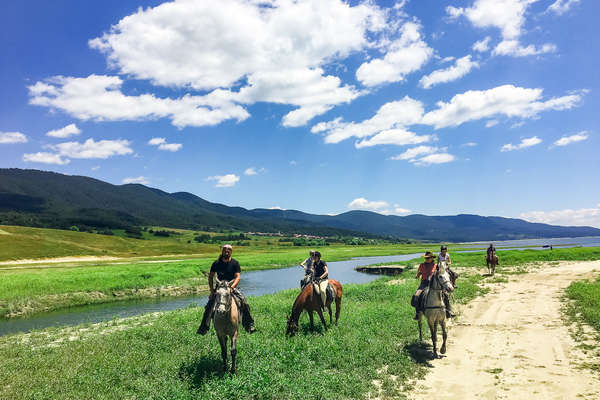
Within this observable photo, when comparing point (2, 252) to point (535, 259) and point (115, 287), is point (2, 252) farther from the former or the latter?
point (535, 259)

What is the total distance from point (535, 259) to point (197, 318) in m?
50.3

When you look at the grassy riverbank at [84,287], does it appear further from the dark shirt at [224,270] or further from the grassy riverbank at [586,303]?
the grassy riverbank at [586,303]

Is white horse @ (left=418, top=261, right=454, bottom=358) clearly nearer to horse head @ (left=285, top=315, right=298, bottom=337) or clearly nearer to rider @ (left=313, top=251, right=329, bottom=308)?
rider @ (left=313, top=251, right=329, bottom=308)

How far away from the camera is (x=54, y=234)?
96875mm

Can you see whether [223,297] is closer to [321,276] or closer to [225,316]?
[225,316]

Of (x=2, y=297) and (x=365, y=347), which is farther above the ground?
(x=365, y=347)

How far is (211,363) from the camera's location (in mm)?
11172

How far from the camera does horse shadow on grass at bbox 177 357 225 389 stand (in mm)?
10016

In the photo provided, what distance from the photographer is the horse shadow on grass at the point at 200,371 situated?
1002 cm

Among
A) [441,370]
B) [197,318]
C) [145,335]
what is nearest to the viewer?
[441,370]

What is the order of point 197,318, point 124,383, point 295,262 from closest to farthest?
1. point 124,383
2. point 197,318
3. point 295,262

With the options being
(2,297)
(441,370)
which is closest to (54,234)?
(2,297)

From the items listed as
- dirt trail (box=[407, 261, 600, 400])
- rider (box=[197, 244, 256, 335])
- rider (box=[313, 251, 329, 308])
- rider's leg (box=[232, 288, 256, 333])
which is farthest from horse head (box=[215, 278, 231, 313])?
dirt trail (box=[407, 261, 600, 400])

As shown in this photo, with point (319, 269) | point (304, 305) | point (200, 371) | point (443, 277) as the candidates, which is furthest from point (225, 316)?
point (443, 277)
